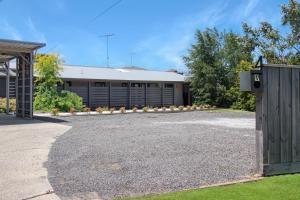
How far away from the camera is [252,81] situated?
6129 millimetres

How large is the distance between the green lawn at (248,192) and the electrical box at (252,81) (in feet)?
4.69

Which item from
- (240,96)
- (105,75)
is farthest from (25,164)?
(105,75)

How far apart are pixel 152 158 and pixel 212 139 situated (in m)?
3.21

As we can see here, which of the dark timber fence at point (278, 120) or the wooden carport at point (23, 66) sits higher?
the wooden carport at point (23, 66)

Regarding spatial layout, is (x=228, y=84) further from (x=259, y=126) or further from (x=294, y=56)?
(x=259, y=126)

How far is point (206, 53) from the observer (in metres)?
31.2

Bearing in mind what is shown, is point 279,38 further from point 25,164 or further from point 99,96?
point 99,96

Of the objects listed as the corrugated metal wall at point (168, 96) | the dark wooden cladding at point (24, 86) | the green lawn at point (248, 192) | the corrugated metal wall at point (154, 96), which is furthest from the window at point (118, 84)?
the green lawn at point (248, 192)

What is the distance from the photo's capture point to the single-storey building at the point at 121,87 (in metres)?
27.8

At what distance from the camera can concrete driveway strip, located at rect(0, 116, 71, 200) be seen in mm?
5430

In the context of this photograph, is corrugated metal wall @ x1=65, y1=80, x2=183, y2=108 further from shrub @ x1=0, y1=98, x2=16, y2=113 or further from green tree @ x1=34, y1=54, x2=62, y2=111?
shrub @ x1=0, y1=98, x2=16, y2=113

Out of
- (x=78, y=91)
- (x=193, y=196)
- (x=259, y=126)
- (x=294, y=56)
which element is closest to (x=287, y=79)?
(x=259, y=126)

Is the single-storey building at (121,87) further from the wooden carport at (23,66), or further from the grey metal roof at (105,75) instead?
the wooden carport at (23,66)

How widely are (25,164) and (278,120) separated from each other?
15.2ft
